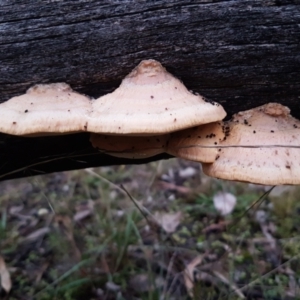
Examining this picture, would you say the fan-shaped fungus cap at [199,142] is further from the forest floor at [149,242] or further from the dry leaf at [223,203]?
the dry leaf at [223,203]

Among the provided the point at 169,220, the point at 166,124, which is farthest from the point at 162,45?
the point at 169,220

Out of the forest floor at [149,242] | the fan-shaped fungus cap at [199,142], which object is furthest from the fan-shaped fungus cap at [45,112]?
the forest floor at [149,242]

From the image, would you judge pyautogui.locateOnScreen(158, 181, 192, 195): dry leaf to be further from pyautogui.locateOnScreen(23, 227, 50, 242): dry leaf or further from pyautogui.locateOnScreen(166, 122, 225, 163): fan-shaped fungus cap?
pyautogui.locateOnScreen(166, 122, 225, 163): fan-shaped fungus cap

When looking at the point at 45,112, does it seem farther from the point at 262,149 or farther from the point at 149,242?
the point at 149,242

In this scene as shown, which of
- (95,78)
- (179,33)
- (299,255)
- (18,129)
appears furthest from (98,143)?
(299,255)

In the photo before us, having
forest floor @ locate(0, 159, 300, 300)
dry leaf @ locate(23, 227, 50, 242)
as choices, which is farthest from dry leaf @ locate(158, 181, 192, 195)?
dry leaf @ locate(23, 227, 50, 242)
